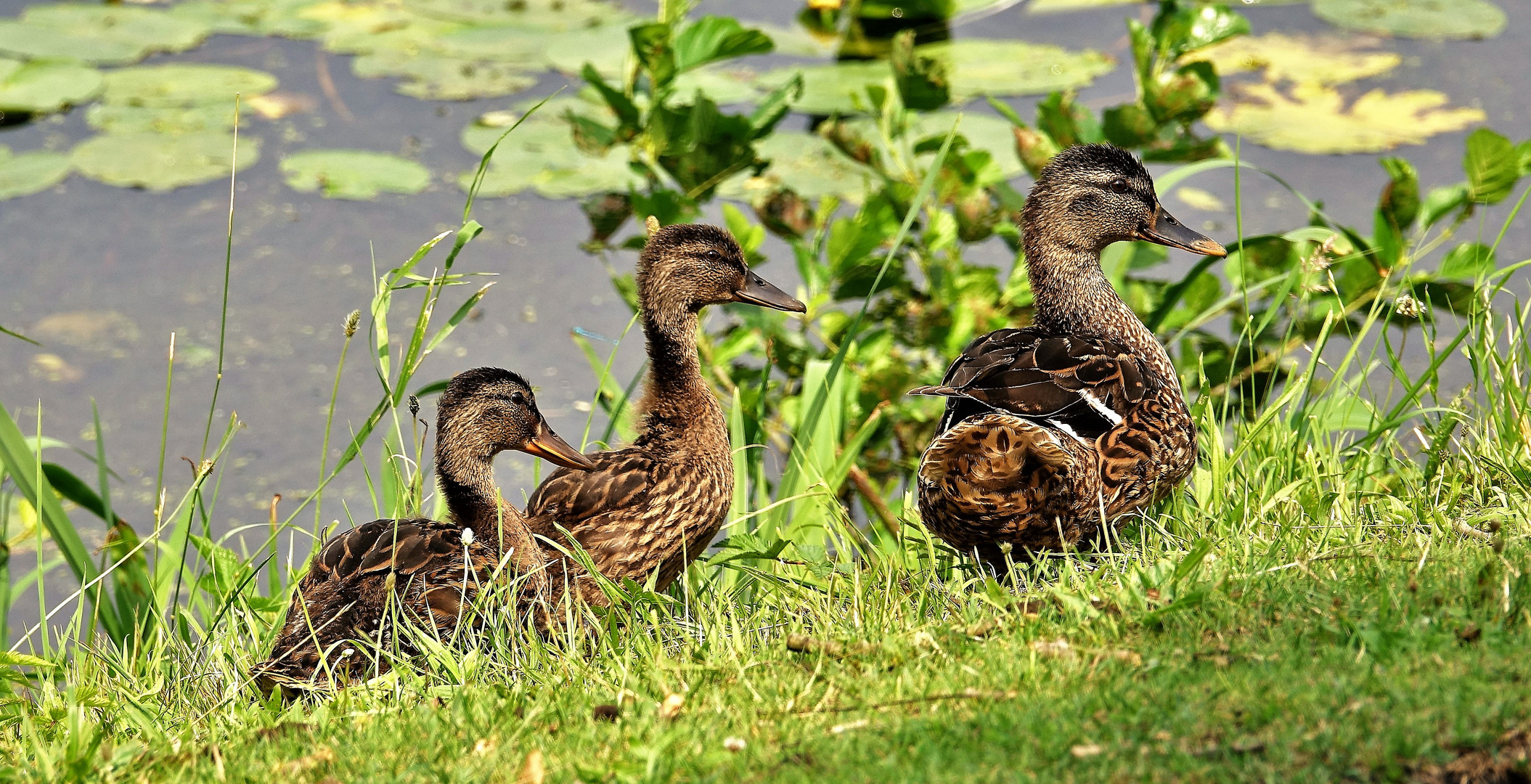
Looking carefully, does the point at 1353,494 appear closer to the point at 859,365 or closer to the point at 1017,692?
the point at 1017,692

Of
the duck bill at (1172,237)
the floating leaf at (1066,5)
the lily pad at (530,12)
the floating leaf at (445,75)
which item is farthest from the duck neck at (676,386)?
the floating leaf at (1066,5)

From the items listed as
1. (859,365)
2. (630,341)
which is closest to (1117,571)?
(859,365)

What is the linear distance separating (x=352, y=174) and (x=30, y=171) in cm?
161

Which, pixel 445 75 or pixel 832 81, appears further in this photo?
pixel 445 75

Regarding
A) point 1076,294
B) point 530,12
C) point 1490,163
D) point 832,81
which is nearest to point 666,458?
point 1076,294

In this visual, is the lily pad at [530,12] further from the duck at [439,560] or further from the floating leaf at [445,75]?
the duck at [439,560]

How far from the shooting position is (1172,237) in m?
4.07

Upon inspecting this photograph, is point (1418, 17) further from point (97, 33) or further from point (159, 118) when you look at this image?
point (97, 33)

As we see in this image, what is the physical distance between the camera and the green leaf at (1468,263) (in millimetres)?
4020

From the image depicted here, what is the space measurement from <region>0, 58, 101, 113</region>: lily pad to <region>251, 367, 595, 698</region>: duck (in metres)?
5.04

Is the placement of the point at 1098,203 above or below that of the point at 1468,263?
above

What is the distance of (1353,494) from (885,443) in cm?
223

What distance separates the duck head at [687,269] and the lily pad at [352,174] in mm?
3222

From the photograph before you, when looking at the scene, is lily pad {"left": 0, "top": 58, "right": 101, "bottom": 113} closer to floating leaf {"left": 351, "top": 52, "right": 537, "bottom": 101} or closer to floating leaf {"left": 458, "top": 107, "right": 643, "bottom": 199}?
floating leaf {"left": 351, "top": 52, "right": 537, "bottom": 101}
